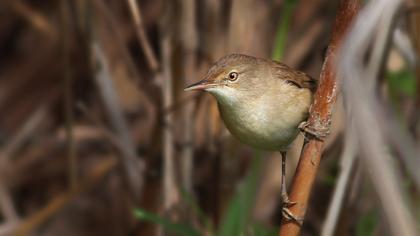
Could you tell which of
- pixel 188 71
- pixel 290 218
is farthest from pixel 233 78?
pixel 188 71

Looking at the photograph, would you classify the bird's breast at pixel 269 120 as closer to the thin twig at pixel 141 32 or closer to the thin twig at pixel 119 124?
the thin twig at pixel 141 32

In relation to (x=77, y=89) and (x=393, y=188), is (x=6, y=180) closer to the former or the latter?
(x=77, y=89)

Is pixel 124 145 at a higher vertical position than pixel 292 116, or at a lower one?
lower

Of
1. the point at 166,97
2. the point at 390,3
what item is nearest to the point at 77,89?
the point at 166,97

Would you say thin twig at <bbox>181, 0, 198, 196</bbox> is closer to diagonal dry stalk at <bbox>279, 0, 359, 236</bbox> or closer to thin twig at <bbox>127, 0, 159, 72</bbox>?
thin twig at <bbox>127, 0, 159, 72</bbox>

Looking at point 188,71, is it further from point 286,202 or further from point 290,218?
point 290,218

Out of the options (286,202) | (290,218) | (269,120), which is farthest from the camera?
(269,120)

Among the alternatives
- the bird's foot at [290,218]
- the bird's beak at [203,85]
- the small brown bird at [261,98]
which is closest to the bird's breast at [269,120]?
the small brown bird at [261,98]
